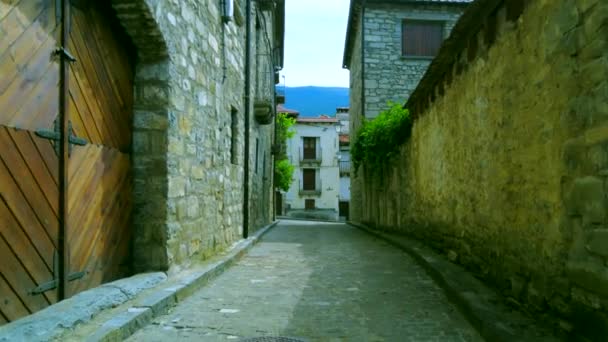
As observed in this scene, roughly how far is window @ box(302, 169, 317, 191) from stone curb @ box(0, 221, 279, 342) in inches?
1375

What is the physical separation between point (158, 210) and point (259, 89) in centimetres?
859

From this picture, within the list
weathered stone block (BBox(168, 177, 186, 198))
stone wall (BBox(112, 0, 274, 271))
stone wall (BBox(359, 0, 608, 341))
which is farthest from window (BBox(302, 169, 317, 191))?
weathered stone block (BBox(168, 177, 186, 198))

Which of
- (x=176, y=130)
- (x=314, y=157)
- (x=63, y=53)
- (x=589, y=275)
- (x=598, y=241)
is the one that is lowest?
(x=589, y=275)

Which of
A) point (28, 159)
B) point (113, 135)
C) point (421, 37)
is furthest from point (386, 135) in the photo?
point (28, 159)

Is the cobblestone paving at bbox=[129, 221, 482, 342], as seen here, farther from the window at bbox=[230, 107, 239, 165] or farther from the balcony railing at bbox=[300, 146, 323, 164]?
the balcony railing at bbox=[300, 146, 323, 164]

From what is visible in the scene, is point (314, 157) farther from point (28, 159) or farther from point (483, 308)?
point (28, 159)

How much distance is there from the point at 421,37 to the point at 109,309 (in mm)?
15634

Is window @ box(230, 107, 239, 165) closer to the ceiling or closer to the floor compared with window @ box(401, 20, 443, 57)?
closer to the floor

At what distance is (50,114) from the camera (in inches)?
132

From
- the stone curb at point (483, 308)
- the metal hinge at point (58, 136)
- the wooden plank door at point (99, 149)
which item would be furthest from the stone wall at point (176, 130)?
the stone curb at point (483, 308)

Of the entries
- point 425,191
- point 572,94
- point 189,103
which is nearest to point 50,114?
point 189,103

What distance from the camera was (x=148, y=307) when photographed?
3635mm

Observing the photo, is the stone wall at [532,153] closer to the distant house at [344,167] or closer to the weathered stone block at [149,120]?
the weathered stone block at [149,120]

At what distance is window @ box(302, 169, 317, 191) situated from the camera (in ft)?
131
